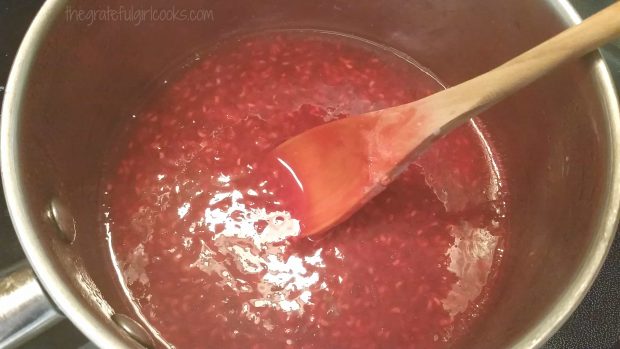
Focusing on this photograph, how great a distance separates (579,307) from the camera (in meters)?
1.47

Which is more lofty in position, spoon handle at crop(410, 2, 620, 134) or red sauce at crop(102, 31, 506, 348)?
spoon handle at crop(410, 2, 620, 134)

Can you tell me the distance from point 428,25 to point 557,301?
91 cm

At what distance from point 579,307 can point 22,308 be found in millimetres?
1223

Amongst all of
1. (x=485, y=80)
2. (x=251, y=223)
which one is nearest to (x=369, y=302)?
(x=251, y=223)

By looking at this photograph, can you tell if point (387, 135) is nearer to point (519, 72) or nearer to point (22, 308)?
point (519, 72)

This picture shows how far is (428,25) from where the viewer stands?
1.73 m

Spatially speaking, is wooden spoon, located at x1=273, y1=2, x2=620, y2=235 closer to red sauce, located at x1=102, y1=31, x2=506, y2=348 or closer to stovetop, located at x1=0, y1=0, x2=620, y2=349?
red sauce, located at x1=102, y1=31, x2=506, y2=348

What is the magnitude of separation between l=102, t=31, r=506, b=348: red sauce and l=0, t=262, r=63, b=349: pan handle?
0.40 m

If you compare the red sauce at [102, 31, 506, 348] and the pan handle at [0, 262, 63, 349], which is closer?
the pan handle at [0, 262, 63, 349]

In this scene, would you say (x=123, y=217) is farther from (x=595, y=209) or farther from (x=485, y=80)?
(x=595, y=209)

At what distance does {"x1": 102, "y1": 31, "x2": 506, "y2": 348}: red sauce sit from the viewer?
4.82ft

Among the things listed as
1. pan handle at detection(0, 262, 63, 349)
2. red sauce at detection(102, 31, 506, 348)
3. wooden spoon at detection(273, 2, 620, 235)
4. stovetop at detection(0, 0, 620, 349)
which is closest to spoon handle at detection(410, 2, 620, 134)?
wooden spoon at detection(273, 2, 620, 235)

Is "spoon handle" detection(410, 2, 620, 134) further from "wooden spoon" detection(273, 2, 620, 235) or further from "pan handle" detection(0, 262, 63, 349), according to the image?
"pan handle" detection(0, 262, 63, 349)

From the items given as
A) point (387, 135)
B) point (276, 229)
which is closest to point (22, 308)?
point (276, 229)
